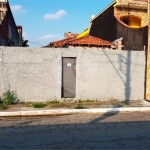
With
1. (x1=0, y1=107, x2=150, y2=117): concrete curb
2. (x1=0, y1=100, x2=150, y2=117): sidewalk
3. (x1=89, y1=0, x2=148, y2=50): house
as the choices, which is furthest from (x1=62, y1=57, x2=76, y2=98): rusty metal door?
(x1=89, y1=0, x2=148, y2=50): house

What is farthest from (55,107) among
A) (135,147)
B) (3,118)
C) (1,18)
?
(1,18)

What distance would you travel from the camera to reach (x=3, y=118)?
8.79 metres

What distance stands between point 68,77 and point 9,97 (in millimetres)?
2816

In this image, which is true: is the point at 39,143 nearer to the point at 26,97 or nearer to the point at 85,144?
the point at 85,144

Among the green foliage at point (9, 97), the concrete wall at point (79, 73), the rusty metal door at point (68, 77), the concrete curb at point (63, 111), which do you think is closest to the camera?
the concrete curb at point (63, 111)

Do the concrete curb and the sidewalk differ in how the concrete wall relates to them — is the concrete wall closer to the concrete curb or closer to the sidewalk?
the sidewalk

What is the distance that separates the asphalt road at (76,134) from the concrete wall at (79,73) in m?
2.86

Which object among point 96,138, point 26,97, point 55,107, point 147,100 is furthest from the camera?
point 147,100

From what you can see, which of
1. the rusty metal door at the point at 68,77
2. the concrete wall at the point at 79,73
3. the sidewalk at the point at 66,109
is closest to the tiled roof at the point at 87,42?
the concrete wall at the point at 79,73

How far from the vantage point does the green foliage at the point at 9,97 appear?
35.2 ft

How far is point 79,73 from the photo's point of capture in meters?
11.7

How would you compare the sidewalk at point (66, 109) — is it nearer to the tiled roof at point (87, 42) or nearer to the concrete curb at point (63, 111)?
the concrete curb at point (63, 111)

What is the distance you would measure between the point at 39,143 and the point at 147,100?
8.19 meters

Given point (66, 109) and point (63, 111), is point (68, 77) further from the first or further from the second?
point (63, 111)
